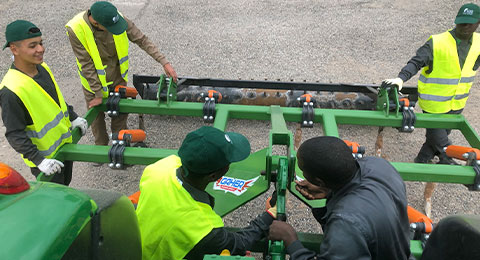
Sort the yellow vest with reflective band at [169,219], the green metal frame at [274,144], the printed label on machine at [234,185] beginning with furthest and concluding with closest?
the printed label on machine at [234,185], the green metal frame at [274,144], the yellow vest with reflective band at [169,219]

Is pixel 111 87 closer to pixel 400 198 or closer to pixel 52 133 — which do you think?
pixel 52 133

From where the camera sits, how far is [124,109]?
3.56 m

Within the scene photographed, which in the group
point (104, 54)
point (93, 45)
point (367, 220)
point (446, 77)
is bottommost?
point (367, 220)

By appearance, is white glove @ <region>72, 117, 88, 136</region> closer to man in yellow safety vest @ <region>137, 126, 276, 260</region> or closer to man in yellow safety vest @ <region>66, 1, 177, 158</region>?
man in yellow safety vest @ <region>66, 1, 177, 158</region>

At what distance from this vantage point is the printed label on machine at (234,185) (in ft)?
8.78

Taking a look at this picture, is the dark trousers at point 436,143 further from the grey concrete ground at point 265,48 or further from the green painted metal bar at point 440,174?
the green painted metal bar at point 440,174

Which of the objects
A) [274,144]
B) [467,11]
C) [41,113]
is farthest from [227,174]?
[467,11]

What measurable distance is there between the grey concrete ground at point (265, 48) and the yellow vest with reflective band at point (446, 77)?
0.96 meters

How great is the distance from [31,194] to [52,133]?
194 centimetres

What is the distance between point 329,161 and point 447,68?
248 centimetres

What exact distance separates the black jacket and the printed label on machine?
0.77 m

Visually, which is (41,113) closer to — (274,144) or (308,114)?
(274,144)

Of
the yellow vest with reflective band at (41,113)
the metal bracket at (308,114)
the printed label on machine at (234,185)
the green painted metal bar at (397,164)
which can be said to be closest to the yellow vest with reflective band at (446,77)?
the green painted metal bar at (397,164)

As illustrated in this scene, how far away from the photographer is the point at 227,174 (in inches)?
112
